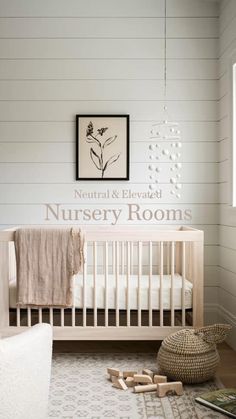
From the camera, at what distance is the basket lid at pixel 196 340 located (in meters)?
2.68

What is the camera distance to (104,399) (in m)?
2.46

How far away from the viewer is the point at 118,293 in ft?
10.1

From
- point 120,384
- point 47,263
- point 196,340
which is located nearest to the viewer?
point 120,384

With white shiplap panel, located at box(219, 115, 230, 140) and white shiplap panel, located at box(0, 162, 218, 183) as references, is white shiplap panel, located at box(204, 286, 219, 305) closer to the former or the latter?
white shiplap panel, located at box(0, 162, 218, 183)

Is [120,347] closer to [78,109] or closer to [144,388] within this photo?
[144,388]

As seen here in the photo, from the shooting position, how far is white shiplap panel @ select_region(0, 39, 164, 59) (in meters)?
3.85

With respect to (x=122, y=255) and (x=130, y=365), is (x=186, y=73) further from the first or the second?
(x=130, y=365)

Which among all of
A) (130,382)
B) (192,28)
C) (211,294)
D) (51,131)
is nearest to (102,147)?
(51,131)

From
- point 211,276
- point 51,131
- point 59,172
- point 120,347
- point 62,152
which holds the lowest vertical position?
point 120,347

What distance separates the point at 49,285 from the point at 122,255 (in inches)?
37.8

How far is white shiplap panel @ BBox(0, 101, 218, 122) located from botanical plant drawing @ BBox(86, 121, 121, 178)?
0.53ft

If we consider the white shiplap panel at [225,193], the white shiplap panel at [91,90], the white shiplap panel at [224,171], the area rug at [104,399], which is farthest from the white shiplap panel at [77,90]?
the area rug at [104,399]

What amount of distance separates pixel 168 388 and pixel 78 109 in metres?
2.22

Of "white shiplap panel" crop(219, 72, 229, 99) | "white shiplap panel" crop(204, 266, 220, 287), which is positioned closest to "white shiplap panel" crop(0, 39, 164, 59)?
"white shiplap panel" crop(219, 72, 229, 99)
